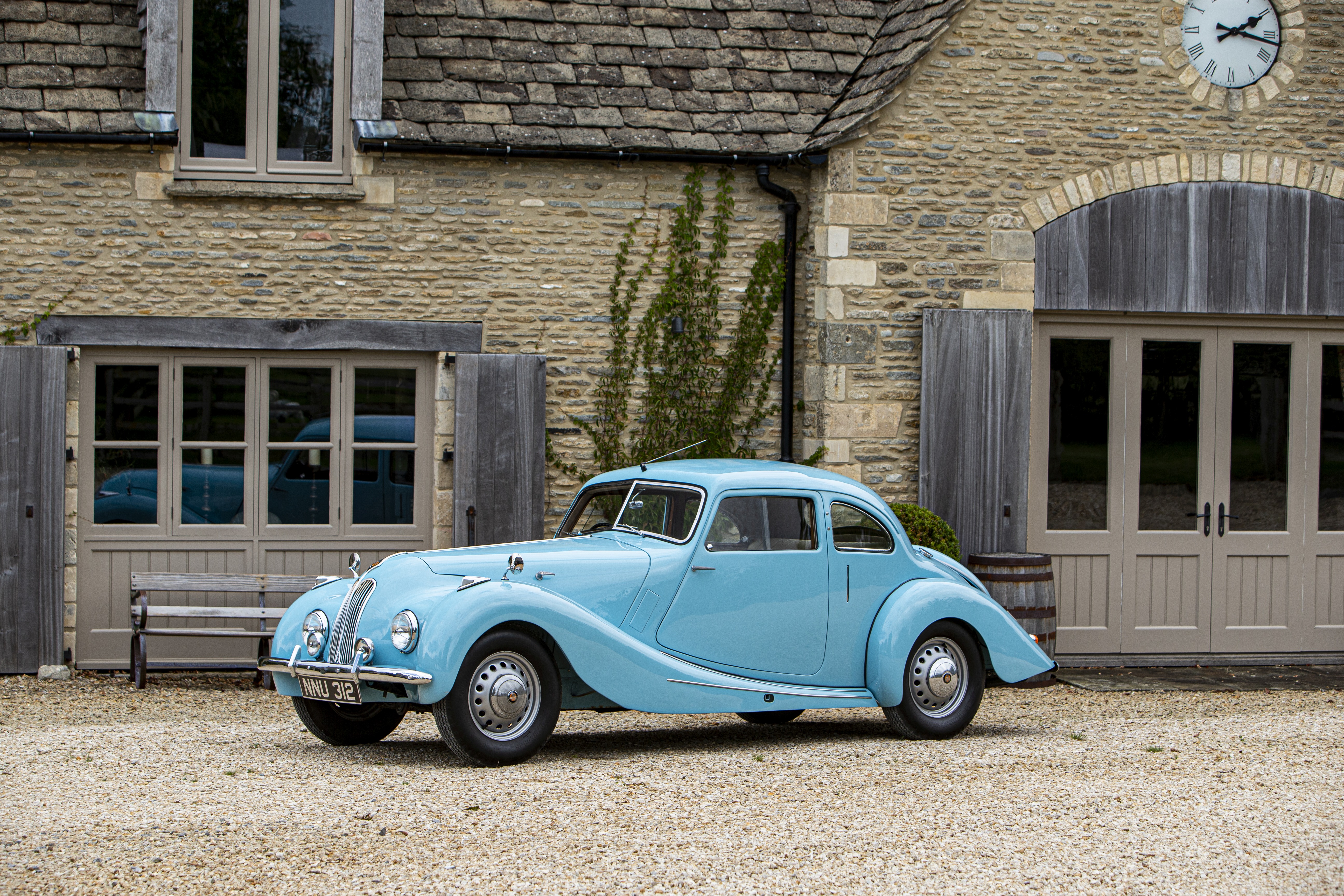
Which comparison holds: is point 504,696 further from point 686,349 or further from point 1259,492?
point 1259,492

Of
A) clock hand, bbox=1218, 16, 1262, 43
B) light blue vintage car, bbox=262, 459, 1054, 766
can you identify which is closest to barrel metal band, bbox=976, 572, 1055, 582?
light blue vintage car, bbox=262, 459, 1054, 766

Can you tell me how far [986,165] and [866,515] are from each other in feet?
11.9

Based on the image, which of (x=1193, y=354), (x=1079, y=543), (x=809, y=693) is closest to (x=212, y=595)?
(x=809, y=693)

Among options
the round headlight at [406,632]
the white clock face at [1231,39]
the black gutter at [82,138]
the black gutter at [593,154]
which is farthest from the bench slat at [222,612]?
the white clock face at [1231,39]

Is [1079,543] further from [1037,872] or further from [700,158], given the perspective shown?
[1037,872]

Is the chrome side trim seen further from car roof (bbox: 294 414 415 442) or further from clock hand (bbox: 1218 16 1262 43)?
clock hand (bbox: 1218 16 1262 43)

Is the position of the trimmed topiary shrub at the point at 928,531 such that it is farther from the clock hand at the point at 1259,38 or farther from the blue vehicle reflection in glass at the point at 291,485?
the clock hand at the point at 1259,38

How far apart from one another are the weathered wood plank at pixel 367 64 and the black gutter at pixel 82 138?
1168 mm

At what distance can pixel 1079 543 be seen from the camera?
381 inches

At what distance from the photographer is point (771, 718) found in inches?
296

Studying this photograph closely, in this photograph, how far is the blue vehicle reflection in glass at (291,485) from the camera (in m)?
9.08

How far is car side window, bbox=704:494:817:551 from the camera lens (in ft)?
21.4

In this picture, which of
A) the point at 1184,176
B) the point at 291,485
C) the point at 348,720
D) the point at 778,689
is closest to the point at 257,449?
the point at 291,485

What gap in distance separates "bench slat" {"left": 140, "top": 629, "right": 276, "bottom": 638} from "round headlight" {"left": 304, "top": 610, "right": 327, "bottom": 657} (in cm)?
243
